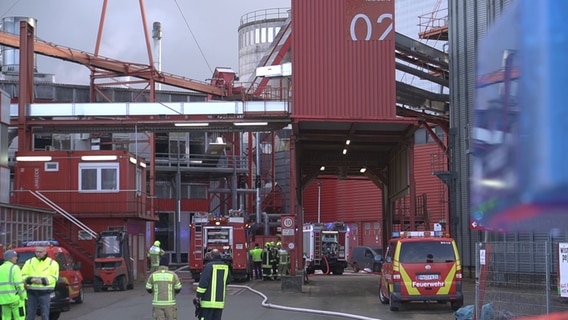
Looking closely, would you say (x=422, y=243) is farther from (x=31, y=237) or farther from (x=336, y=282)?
(x=31, y=237)

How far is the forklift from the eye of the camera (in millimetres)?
28906

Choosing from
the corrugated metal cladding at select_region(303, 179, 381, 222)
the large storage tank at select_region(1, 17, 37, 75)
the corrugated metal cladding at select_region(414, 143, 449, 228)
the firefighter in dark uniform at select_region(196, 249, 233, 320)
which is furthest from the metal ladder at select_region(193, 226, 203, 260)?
the large storage tank at select_region(1, 17, 37, 75)

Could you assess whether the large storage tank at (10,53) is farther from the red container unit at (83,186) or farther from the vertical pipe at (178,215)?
the red container unit at (83,186)

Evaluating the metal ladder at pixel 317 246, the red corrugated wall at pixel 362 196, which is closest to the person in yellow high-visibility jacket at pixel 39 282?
the metal ladder at pixel 317 246

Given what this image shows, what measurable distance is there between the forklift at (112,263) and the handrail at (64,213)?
2539mm

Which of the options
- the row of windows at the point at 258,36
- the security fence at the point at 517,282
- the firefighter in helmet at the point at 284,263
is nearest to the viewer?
the security fence at the point at 517,282

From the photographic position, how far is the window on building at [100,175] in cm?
3375

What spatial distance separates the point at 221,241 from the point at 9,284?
2098 centimetres

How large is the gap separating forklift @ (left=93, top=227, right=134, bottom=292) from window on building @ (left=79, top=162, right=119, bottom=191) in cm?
401

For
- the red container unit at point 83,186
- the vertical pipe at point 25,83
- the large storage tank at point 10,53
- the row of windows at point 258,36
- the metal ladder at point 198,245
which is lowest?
the metal ladder at point 198,245

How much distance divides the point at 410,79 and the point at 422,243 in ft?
101

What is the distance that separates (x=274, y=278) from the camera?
3606cm

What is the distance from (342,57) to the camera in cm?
2969

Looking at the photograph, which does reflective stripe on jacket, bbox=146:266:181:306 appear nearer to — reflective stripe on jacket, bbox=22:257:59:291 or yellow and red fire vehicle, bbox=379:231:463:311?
reflective stripe on jacket, bbox=22:257:59:291
